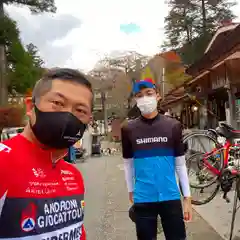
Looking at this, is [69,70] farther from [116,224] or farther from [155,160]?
[116,224]

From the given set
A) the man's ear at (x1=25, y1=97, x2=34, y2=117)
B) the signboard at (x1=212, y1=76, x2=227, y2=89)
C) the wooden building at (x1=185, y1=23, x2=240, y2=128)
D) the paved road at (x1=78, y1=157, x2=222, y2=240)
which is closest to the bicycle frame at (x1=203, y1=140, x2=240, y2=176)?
the paved road at (x1=78, y1=157, x2=222, y2=240)

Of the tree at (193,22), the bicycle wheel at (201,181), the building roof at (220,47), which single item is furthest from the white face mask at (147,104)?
the tree at (193,22)

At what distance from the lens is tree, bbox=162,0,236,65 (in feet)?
107

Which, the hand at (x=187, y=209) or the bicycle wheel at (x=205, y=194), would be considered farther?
the bicycle wheel at (x=205, y=194)

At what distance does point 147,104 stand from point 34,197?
2008 mm

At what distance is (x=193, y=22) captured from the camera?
34250 millimetres

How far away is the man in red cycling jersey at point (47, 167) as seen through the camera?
1.26 m

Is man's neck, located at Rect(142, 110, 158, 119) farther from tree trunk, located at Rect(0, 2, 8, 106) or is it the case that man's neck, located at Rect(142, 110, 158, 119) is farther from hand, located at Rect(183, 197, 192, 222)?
tree trunk, located at Rect(0, 2, 8, 106)

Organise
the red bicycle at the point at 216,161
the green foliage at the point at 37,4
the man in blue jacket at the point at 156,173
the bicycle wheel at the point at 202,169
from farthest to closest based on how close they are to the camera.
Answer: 1. the green foliage at the point at 37,4
2. the bicycle wheel at the point at 202,169
3. the red bicycle at the point at 216,161
4. the man in blue jacket at the point at 156,173

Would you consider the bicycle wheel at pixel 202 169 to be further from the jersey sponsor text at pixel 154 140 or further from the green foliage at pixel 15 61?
the green foliage at pixel 15 61

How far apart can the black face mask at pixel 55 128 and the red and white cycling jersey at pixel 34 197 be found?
47 millimetres

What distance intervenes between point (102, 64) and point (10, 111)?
923 inches

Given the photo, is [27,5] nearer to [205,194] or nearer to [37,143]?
[205,194]

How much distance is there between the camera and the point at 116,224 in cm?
562
